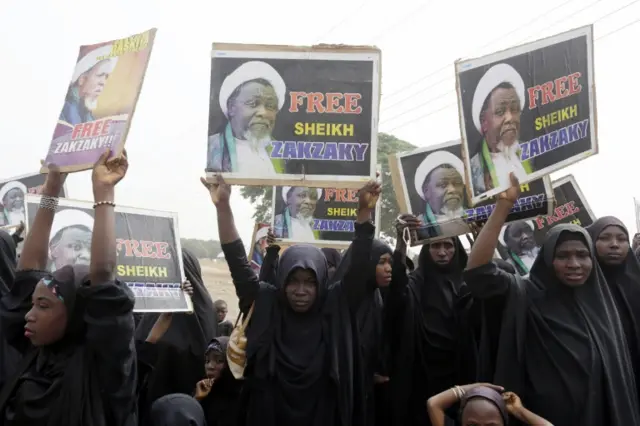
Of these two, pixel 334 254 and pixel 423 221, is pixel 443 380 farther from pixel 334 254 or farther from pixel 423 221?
pixel 334 254

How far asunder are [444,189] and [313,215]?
5.83 feet

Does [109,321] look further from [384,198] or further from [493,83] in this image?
[384,198]

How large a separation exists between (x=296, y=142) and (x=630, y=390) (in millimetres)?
2162

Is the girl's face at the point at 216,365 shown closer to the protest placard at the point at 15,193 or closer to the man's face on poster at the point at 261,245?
the man's face on poster at the point at 261,245

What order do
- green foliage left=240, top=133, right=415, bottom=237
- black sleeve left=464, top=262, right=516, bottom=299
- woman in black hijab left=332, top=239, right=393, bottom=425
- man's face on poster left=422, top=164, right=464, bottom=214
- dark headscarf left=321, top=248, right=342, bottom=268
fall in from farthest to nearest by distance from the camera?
green foliage left=240, top=133, right=415, bottom=237, dark headscarf left=321, top=248, right=342, bottom=268, man's face on poster left=422, top=164, right=464, bottom=214, woman in black hijab left=332, top=239, right=393, bottom=425, black sleeve left=464, top=262, right=516, bottom=299

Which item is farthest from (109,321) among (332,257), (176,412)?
(332,257)

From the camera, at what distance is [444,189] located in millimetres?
4773

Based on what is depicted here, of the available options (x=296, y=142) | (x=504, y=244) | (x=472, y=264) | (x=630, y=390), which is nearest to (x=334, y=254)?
(x=504, y=244)

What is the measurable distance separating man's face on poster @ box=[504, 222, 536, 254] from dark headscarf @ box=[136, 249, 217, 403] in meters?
2.64

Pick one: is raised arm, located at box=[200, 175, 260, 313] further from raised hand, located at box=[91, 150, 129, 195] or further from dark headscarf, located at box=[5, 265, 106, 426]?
dark headscarf, located at box=[5, 265, 106, 426]

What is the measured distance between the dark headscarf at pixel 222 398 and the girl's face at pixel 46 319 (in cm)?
164

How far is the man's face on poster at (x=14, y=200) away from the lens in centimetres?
668

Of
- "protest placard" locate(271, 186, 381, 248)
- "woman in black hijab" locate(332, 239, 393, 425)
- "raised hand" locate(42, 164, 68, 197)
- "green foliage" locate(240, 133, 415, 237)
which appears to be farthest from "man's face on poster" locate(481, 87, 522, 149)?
"green foliage" locate(240, 133, 415, 237)

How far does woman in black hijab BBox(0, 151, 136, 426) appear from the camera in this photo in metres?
2.61
